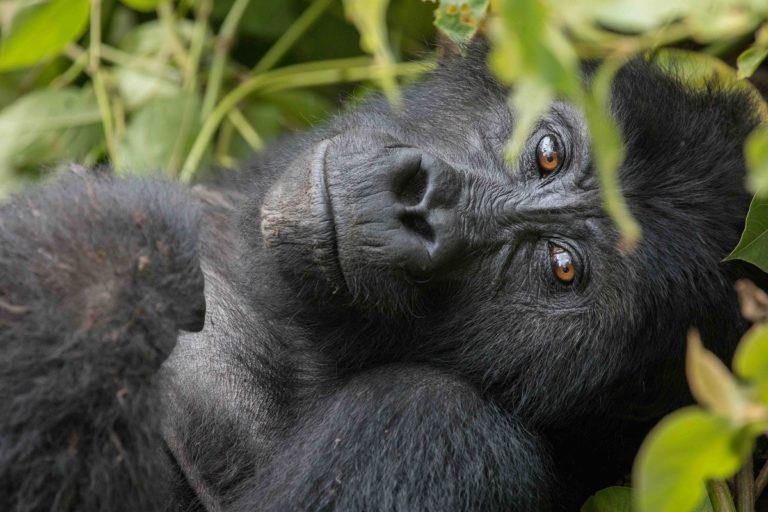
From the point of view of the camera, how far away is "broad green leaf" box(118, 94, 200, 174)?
3688mm

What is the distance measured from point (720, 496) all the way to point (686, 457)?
1.07 m

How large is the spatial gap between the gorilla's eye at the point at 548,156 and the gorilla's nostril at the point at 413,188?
321 millimetres

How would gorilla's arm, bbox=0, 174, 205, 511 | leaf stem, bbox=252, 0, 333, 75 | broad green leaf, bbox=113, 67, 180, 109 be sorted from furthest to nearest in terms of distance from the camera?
leaf stem, bbox=252, 0, 333, 75 < broad green leaf, bbox=113, 67, 180, 109 < gorilla's arm, bbox=0, 174, 205, 511

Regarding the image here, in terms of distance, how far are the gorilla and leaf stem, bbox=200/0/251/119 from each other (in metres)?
1.32

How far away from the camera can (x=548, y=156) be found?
8.14 ft

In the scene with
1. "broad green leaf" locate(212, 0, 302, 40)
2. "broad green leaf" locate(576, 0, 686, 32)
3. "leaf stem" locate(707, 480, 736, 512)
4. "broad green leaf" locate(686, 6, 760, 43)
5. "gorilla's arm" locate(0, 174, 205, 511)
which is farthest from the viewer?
"broad green leaf" locate(212, 0, 302, 40)

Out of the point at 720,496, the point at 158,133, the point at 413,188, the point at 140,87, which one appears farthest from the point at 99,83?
the point at 720,496

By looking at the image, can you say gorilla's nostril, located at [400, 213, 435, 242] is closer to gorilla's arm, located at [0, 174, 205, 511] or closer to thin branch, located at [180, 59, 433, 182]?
gorilla's arm, located at [0, 174, 205, 511]

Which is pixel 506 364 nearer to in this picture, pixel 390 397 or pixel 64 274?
pixel 390 397

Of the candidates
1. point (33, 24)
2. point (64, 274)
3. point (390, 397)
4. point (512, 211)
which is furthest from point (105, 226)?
point (33, 24)

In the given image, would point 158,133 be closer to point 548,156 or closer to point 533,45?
point 548,156

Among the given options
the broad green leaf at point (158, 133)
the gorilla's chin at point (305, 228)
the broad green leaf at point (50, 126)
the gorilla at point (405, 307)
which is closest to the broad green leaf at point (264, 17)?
the broad green leaf at point (158, 133)

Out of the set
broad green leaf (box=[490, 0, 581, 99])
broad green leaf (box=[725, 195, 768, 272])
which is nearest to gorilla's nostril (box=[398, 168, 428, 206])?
broad green leaf (box=[725, 195, 768, 272])

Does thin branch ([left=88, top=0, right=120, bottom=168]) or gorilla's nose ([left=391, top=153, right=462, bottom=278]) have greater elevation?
gorilla's nose ([left=391, top=153, right=462, bottom=278])
